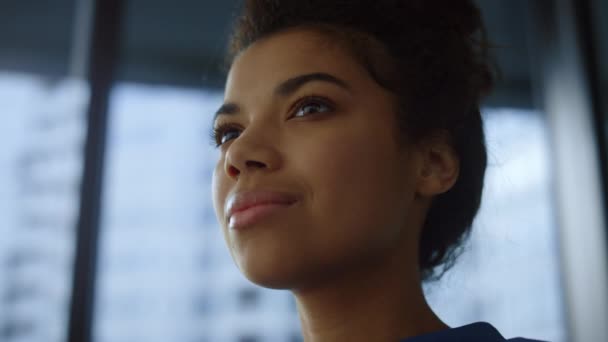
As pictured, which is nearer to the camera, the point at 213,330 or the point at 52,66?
the point at 213,330

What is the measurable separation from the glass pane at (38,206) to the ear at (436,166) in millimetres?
1168

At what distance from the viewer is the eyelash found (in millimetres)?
760

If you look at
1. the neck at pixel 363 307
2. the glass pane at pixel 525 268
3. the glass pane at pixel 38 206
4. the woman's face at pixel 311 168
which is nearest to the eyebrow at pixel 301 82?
the woman's face at pixel 311 168

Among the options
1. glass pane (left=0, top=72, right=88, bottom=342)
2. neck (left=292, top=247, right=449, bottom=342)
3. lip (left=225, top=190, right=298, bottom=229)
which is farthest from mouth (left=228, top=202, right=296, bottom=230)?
glass pane (left=0, top=72, right=88, bottom=342)

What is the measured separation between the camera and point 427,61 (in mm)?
839

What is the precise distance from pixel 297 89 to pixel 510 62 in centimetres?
204

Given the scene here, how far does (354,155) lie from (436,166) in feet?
0.54

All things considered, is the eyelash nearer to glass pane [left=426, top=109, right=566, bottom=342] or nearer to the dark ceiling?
the dark ceiling

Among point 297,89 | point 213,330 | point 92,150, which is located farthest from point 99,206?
point 297,89

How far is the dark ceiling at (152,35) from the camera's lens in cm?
208

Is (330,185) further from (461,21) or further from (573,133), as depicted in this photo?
(573,133)

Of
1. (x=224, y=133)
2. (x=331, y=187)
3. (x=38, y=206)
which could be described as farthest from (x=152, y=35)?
(x=331, y=187)

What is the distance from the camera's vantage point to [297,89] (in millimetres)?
768

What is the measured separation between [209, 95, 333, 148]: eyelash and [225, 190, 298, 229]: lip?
0.39ft
